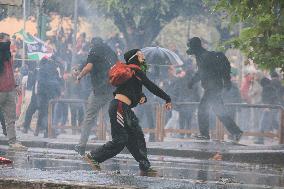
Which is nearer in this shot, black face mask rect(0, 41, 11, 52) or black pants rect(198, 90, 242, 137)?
black face mask rect(0, 41, 11, 52)

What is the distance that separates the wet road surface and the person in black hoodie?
0.89 ft

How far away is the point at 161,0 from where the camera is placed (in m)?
Result: 30.2

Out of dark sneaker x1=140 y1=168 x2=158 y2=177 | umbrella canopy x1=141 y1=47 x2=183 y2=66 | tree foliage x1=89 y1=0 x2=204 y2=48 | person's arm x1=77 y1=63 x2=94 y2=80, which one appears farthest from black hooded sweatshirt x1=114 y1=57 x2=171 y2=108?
tree foliage x1=89 y1=0 x2=204 y2=48

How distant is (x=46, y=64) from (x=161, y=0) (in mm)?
9868

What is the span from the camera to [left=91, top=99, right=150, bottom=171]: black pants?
10805 mm

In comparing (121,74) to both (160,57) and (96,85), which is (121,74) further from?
(160,57)

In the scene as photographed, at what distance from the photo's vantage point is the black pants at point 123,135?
35.4ft

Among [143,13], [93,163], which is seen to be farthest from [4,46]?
[143,13]

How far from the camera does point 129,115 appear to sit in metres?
10.9

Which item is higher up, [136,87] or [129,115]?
[136,87]

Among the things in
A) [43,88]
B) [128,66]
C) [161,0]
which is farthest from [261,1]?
[161,0]

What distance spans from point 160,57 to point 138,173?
396 inches

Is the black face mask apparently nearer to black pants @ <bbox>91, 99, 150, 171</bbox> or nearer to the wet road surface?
the wet road surface

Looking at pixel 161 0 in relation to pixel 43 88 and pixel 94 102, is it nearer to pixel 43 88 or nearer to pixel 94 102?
pixel 43 88
